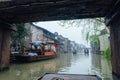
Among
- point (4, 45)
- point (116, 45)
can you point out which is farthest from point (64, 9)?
point (4, 45)

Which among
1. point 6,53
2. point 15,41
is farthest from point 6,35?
point 15,41

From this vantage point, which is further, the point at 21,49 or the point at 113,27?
the point at 21,49

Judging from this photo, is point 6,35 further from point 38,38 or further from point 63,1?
point 38,38

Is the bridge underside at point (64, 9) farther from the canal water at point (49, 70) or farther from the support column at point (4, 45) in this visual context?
the canal water at point (49, 70)

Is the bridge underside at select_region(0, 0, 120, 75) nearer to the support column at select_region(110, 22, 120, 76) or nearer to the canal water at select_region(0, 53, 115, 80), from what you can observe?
the support column at select_region(110, 22, 120, 76)

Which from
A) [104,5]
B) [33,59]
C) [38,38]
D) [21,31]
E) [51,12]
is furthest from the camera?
[38,38]

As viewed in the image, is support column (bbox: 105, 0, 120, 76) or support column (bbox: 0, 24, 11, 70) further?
support column (bbox: 0, 24, 11, 70)

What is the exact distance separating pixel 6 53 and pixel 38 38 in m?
29.4

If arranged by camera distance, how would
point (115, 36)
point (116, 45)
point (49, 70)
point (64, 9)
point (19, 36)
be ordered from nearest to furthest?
point (64, 9)
point (116, 45)
point (115, 36)
point (49, 70)
point (19, 36)

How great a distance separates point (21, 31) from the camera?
23141 millimetres

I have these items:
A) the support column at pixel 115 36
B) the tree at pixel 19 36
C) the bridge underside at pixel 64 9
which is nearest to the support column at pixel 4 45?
the bridge underside at pixel 64 9

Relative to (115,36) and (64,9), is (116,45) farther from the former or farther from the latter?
(64,9)

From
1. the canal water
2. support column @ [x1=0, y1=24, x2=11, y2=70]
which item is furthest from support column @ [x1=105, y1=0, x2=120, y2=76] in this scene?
support column @ [x1=0, y1=24, x2=11, y2=70]

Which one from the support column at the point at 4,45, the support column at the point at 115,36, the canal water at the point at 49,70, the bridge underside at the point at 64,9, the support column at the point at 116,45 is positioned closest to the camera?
the bridge underside at the point at 64,9
